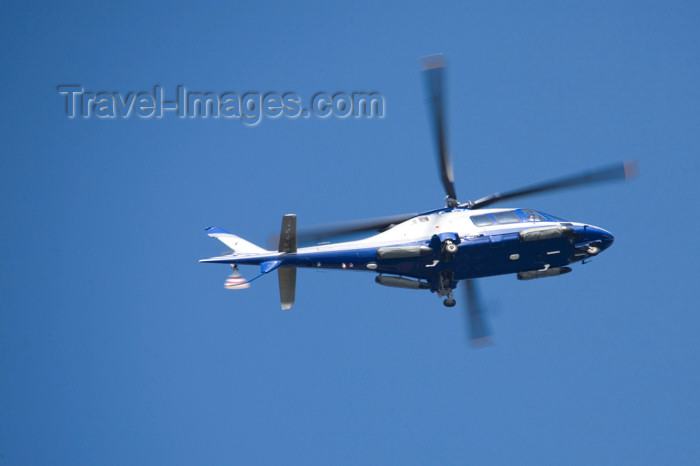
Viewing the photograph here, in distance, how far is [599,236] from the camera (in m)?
28.4

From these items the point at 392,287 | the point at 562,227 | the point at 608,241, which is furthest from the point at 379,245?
the point at 608,241

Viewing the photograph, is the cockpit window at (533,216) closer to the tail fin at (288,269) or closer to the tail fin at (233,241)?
the tail fin at (288,269)

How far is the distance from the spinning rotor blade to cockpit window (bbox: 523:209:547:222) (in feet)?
13.8

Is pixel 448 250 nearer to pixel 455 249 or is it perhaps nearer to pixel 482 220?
pixel 455 249

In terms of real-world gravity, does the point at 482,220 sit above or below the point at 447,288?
above

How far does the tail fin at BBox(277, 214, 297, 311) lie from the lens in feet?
85.3

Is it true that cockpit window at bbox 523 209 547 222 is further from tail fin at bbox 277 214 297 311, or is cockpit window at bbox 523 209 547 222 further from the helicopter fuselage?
tail fin at bbox 277 214 297 311

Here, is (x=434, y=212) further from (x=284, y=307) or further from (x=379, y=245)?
(x=284, y=307)

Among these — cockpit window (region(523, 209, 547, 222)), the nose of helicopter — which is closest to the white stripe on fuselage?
cockpit window (region(523, 209, 547, 222))

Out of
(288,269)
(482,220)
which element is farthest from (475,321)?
(288,269)

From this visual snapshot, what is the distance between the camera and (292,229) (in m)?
26.1

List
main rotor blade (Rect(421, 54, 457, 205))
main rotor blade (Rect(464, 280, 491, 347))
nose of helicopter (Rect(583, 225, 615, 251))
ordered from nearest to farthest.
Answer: main rotor blade (Rect(421, 54, 457, 205)) → nose of helicopter (Rect(583, 225, 615, 251)) → main rotor blade (Rect(464, 280, 491, 347))

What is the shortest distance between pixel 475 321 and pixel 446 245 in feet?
15.2

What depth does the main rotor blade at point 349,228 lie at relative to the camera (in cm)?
2681
